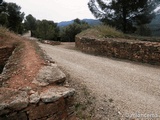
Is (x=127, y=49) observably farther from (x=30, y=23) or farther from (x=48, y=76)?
(x=30, y=23)

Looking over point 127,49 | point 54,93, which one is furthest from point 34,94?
point 127,49

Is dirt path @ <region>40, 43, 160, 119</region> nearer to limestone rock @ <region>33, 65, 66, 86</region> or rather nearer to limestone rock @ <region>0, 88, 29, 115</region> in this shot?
limestone rock @ <region>33, 65, 66, 86</region>

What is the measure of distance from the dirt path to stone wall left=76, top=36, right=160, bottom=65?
547mm

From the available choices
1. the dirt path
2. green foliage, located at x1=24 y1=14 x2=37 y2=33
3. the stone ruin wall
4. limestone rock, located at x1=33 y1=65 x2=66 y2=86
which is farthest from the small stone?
green foliage, located at x1=24 y1=14 x2=37 y2=33

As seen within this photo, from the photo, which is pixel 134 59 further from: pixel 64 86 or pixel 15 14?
pixel 15 14

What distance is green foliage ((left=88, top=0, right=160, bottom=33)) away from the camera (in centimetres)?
2030

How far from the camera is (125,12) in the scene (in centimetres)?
2125

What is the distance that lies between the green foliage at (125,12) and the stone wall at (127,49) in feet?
33.2

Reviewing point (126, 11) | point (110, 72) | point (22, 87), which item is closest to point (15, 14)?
point (126, 11)

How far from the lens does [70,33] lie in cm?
2912

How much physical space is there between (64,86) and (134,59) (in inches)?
230

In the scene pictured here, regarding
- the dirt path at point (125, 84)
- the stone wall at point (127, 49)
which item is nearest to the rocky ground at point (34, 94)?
the dirt path at point (125, 84)

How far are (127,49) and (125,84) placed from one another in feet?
13.0

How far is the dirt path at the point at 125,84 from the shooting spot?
5.13m
